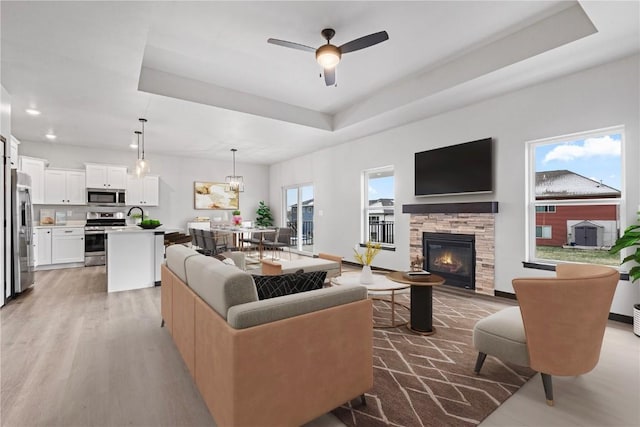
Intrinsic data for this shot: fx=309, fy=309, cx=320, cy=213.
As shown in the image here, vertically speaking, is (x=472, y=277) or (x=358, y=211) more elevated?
(x=358, y=211)

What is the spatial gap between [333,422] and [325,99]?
4.67 meters

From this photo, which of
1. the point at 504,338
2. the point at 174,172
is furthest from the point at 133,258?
the point at 504,338

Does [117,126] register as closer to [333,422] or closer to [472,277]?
[333,422]

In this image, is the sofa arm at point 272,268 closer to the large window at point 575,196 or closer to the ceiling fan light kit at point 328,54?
the ceiling fan light kit at point 328,54

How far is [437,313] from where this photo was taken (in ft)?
12.0

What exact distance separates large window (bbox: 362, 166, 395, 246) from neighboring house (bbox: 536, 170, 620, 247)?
2.43 meters

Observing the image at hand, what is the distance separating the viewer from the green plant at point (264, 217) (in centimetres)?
991

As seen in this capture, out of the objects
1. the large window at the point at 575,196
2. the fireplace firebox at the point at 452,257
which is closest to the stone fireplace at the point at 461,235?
the fireplace firebox at the point at 452,257

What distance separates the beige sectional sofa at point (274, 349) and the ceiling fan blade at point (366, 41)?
216cm

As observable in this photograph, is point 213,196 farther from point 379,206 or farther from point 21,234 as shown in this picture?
point 379,206

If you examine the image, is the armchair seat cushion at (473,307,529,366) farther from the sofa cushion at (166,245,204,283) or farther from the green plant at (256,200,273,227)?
the green plant at (256,200,273,227)

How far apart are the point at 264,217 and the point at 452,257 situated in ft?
21.0

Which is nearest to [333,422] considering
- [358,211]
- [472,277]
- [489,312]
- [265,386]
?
[265,386]

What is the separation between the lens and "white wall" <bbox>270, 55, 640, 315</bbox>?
3.30 metres
